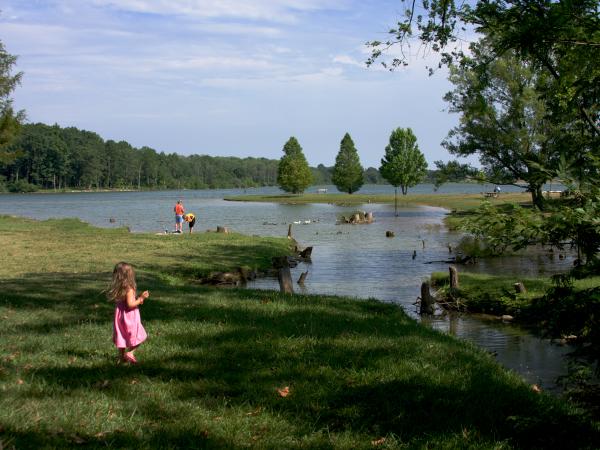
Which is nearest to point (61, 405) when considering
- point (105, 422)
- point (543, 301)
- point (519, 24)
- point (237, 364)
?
point (105, 422)

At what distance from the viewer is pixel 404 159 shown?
9531cm

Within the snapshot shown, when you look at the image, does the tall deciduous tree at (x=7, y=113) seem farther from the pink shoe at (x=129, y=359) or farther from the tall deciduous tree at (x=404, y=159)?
the tall deciduous tree at (x=404, y=159)

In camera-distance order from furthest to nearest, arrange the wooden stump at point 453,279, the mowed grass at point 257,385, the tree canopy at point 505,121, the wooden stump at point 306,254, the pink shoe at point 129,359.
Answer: the tree canopy at point 505,121 → the wooden stump at point 306,254 → the wooden stump at point 453,279 → the pink shoe at point 129,359 → the mowed grass at point 257,385

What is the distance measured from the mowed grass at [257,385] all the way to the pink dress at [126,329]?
32 centimetres

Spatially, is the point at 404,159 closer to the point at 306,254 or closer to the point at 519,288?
the point at 306,254

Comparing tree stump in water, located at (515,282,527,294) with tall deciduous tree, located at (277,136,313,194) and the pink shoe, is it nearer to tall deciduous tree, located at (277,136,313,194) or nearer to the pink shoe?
the pink shoe

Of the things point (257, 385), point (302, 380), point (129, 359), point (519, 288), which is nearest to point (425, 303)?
point (519, 288)

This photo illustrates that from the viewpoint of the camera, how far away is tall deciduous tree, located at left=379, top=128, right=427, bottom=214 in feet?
312

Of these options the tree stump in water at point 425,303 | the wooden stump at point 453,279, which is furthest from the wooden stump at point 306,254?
the tree stump in water at point 425,303

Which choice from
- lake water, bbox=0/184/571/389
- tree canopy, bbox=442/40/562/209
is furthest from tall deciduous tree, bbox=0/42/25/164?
tree canopy, bbox=442/40/562/209

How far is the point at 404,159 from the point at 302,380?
9062 centimetres

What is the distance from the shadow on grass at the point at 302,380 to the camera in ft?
19.1

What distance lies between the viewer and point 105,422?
222 inches

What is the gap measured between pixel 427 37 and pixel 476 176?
6701 mm
